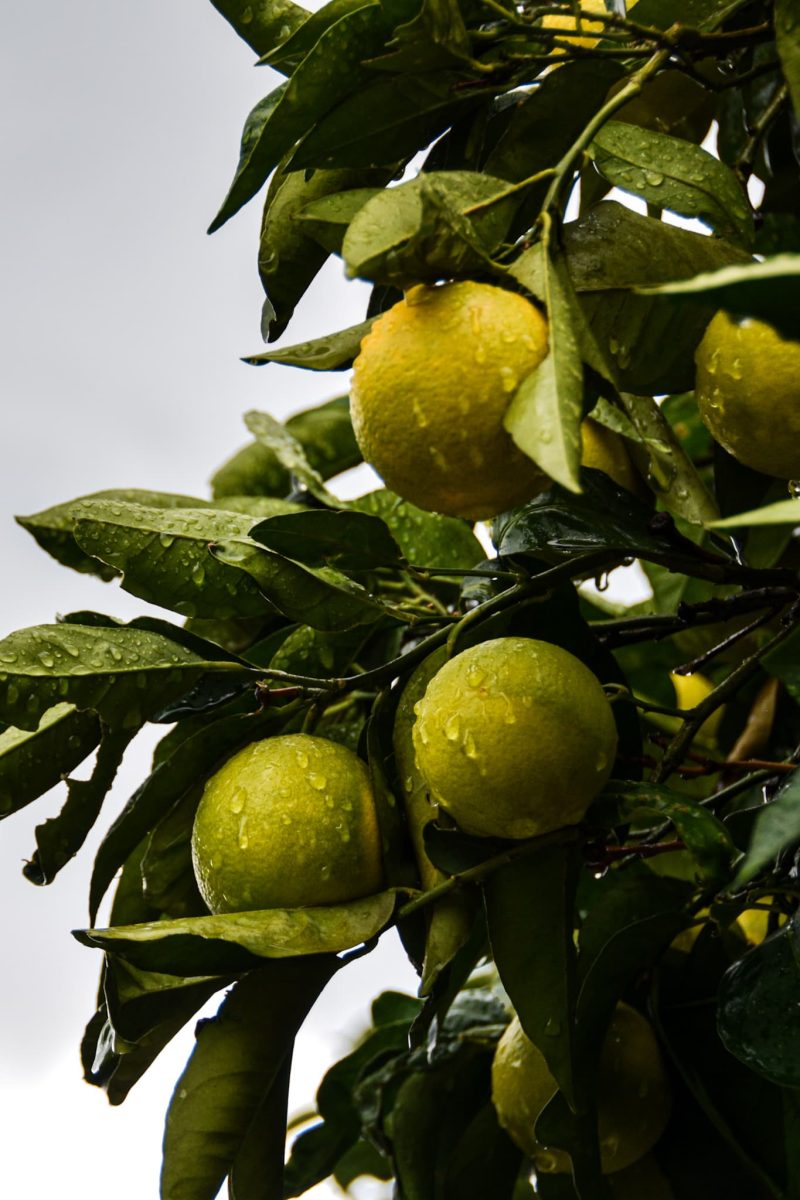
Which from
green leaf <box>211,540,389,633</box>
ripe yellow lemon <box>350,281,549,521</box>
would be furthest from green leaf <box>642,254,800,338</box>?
green leaf <box>211,540,389,633</box>

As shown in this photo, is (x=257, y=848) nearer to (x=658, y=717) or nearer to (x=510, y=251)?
(x=510, y=251)

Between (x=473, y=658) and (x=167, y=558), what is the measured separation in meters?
0.24

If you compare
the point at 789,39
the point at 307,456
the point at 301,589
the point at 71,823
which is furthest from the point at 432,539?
the point at 789,39

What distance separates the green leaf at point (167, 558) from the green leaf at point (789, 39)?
1.55 ft

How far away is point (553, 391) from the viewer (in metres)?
0.61

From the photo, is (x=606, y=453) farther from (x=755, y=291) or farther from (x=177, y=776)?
(x=755, y=291)

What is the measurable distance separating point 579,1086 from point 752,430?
447 mm

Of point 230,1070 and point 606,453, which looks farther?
point 606,453

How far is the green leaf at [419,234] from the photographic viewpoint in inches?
26.0

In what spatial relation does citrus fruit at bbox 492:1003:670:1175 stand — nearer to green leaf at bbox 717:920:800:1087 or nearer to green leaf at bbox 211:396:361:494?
green leaf at bbox 717:920:800:1087

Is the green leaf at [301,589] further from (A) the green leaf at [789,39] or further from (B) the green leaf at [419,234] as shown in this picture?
(A) the green leaf at [789,39]

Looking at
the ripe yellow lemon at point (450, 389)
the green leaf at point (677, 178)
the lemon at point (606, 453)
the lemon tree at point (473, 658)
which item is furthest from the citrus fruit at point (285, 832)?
the green leaf at point (677, 178)

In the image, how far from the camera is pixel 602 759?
78 centimetres

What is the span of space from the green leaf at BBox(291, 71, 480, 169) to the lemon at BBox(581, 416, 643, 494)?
257mm
